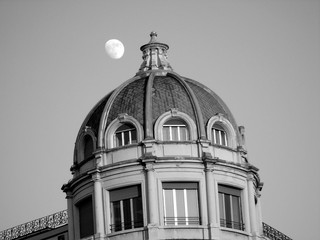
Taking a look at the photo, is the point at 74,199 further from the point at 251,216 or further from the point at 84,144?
the point at 251,216

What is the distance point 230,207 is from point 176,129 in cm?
570

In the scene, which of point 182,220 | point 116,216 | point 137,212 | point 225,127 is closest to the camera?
point 182,220

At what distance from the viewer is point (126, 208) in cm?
10725

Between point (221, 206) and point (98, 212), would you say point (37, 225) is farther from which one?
point (221, 206)

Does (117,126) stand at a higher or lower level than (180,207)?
higher

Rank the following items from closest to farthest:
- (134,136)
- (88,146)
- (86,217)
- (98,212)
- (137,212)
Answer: (137,212) → (98,212) → (134,136) → (86,217) → (88,146)

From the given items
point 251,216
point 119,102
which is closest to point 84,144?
point 119,102

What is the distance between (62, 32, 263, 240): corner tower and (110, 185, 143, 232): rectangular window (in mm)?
59

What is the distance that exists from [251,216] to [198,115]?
271 inches

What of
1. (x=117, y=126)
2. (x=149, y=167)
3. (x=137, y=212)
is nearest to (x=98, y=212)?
(x=137, y=212)

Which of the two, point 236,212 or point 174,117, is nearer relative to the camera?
point 174,117

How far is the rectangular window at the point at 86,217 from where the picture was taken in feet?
358

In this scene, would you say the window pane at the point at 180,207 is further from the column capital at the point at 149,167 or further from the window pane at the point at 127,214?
the window pane at the point at 127,214

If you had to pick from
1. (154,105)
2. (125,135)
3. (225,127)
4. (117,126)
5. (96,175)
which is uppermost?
(154,105)
